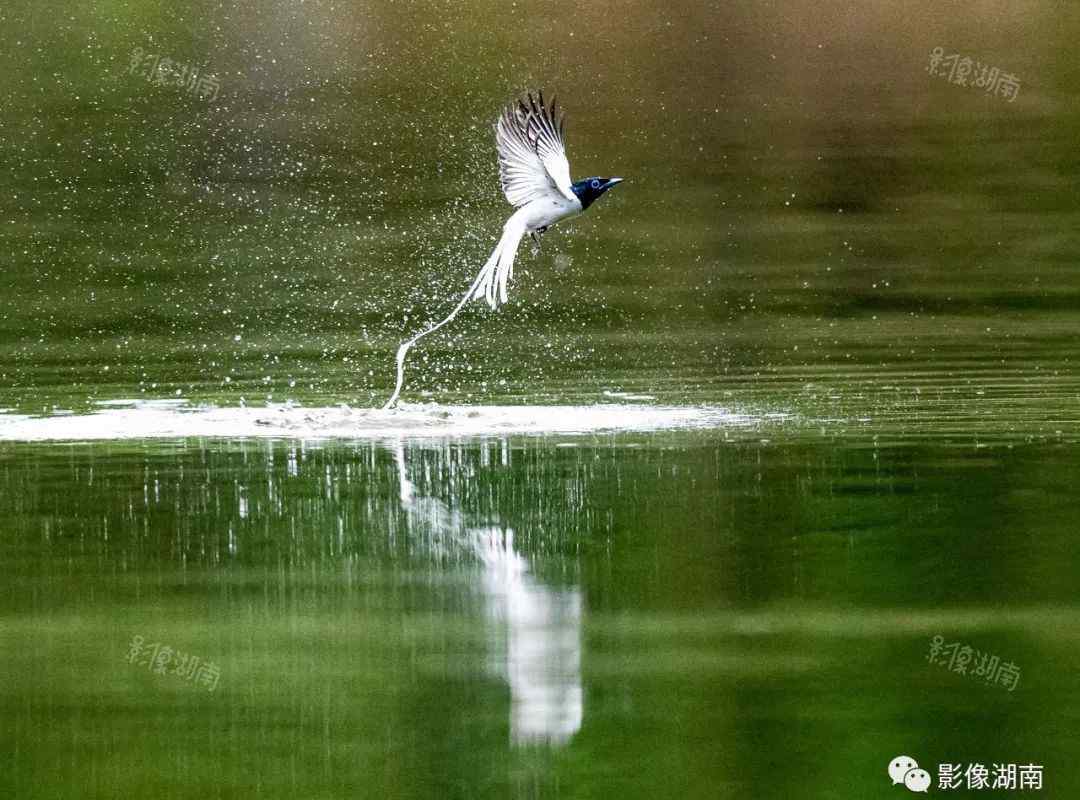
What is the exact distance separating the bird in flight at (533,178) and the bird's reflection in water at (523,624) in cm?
222

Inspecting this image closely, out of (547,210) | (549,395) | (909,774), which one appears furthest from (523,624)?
(549,395)

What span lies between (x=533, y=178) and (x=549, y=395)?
1.90 metres

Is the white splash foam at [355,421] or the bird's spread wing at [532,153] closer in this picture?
the bird's spread wing at [532,153]

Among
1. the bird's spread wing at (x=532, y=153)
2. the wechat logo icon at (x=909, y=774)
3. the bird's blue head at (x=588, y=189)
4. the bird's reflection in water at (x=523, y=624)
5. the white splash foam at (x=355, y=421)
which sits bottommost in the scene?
the wechat logo icon at (x=909, y=774)

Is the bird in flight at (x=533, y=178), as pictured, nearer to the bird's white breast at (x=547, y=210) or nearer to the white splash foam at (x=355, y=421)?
the bird's white breast at (x=547, y=210)

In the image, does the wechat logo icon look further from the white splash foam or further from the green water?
the white splash foam

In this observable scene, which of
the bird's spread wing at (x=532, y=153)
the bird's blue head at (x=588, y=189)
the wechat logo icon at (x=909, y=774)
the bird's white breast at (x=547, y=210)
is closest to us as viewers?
the wechat logo icon at (x=909, y=774)

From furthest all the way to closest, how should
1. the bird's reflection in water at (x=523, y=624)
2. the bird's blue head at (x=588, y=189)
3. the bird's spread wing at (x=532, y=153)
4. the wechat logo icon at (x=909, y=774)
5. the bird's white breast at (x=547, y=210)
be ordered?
1. the bird's white breast at (x=547, y=210)
2. the bird's blue head at (x=588, y=189)
3. the bird's spread wing at (x=532, y=153)
4. the bird's reflection in water at (x=523, y=624)
5. the wechat logo icon at (x=909, y=774)

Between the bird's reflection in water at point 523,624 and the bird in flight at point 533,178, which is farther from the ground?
the bird in flight at point 533,178

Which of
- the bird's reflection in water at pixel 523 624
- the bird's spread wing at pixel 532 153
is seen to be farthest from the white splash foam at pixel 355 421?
the bird's reflection in water at pixel 523 624

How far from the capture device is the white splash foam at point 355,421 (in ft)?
40.4

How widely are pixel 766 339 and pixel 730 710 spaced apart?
884cm

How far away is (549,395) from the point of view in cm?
1359

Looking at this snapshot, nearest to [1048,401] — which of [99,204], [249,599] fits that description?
[249,599]
